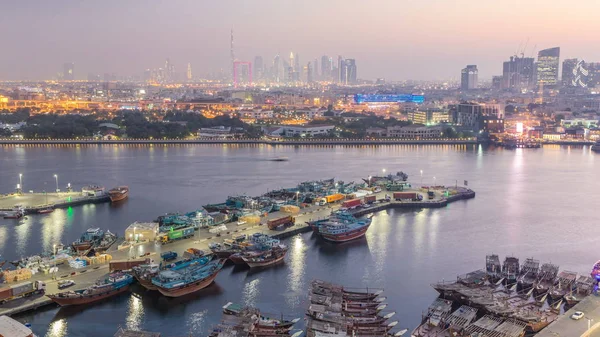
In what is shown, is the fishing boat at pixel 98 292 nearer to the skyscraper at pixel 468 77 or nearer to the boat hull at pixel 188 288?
the boat hull at pixel 188 288

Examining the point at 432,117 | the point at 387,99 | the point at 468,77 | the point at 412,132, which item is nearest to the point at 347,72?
the point at 468,77

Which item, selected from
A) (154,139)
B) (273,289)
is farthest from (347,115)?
(273,289)

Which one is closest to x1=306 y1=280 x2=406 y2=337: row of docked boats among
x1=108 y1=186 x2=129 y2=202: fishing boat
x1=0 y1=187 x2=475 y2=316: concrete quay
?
x1=0 y1=187 x2=475 y2=316: concrete quay

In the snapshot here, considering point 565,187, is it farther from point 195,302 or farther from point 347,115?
point 347,115

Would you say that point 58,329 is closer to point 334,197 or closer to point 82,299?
point 82,299

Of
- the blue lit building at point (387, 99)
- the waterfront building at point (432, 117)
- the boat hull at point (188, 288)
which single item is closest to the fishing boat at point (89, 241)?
the boat hull at point (188, 288)

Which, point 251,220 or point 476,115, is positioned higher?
point 476,115

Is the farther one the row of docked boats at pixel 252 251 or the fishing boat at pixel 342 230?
the fishing boat at pixel 342 230
